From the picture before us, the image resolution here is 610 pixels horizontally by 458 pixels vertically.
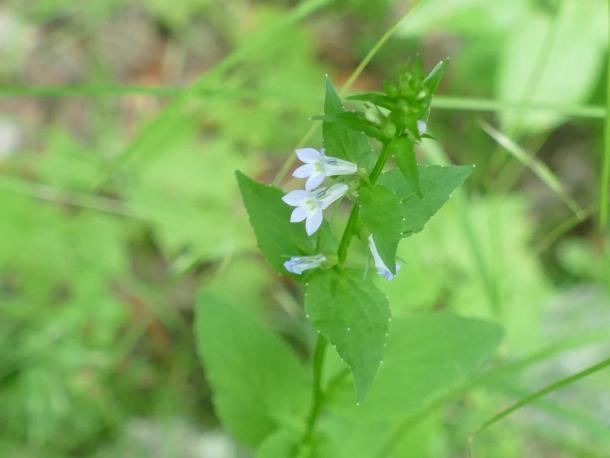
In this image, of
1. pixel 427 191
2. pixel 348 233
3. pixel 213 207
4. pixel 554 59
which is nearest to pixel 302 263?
pixel 348 233

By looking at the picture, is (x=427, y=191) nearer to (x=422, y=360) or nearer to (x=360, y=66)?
(x=422, y=360)

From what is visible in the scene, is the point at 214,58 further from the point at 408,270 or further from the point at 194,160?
the point at 408,270

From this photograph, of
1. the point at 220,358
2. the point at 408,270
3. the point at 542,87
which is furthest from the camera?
the point at 542,87

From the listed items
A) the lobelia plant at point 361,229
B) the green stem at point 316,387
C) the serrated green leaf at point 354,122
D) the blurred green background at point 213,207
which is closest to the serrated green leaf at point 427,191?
the lobelia plant at point 361,229

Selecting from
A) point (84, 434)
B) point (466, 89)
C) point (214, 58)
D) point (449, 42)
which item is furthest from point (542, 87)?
point (84, 434)

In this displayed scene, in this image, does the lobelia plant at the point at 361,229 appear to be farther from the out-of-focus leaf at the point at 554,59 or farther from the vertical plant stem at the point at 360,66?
the out-of-focus leaf at the point at 554,59
